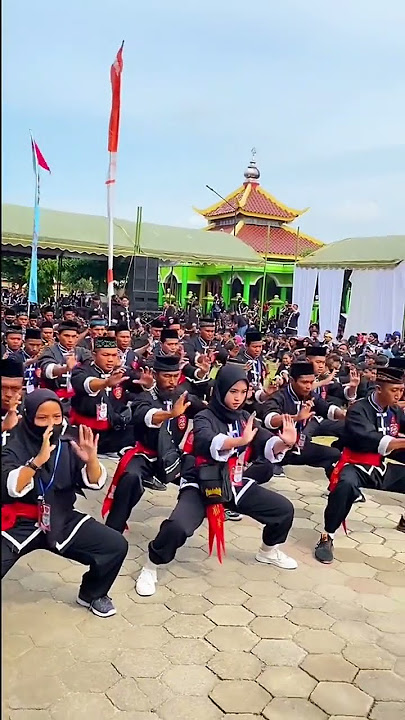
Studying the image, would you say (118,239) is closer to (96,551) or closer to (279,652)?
(96,551)

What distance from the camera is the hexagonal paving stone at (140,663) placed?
3.29m

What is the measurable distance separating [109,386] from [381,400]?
7.86 feet

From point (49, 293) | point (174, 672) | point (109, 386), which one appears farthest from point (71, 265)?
point (174, 672)

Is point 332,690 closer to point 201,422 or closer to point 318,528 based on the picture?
point 201,422

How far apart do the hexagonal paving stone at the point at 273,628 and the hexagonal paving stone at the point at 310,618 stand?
72 mm

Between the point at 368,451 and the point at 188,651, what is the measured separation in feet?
7.43

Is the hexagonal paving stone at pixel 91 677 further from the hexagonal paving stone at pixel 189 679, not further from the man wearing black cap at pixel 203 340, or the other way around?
the man wearing black cap at pixel 203 340

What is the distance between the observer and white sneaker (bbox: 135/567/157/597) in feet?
13.7

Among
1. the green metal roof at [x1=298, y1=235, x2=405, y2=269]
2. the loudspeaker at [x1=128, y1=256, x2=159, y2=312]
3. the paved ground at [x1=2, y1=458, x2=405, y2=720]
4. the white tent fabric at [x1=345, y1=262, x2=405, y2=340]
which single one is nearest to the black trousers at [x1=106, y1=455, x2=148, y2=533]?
the paved ground at [x1=2, y1=458, x2=405, y2=720]

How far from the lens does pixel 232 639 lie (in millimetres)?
3670

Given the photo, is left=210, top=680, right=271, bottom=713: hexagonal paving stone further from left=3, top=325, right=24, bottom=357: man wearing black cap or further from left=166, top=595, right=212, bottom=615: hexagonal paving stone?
left=3, top=325, right=24, bottom=357: man wearing black cap

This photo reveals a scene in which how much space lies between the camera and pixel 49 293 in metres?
Answer: 31.0

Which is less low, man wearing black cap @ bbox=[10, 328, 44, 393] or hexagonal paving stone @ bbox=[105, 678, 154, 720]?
man wearing black cap @ bbox=[10, 328, 44, 393]

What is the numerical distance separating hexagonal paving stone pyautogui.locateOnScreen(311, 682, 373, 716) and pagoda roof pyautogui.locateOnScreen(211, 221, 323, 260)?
90.9 feet
